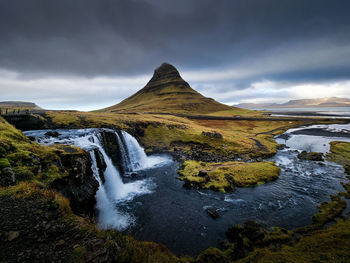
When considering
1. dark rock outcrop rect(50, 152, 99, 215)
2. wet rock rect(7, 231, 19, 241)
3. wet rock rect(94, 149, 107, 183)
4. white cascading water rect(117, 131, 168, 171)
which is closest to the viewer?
wet rock rect(7, 231, 19, 241)

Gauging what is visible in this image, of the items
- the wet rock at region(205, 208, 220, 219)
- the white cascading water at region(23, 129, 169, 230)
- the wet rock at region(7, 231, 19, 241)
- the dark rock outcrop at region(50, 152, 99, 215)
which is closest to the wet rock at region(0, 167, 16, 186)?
the dark rock outcrop at region(50, 152, 99, 215)

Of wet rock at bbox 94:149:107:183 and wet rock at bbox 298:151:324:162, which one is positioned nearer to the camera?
wet rock at bbox 94:149:107:183

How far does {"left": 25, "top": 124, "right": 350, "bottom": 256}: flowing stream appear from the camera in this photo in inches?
633

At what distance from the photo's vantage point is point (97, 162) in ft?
77.6

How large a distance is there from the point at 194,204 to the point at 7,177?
1846 cm

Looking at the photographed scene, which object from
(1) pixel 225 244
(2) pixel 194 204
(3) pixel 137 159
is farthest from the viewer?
(3) pixel 137 159

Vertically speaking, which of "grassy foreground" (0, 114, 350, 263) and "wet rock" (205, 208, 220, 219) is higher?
"grassy foreground" (0, 114, 350, 263)

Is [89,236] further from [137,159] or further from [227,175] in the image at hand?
[137,159]

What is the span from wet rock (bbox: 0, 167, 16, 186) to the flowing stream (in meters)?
8.78

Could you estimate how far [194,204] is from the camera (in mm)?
20688

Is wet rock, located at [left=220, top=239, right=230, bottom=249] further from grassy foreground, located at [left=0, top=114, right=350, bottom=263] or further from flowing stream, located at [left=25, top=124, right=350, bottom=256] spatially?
flowing stream, located at [left=25, top=124, right=350, bottom=256]

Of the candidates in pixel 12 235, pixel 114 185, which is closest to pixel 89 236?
pixel 12 235

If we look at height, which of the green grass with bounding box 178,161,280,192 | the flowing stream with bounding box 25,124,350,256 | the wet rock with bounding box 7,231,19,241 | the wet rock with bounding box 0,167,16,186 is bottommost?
the flowing stream with bounding box 25,124,350,256

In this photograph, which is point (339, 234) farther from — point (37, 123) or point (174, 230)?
point (37, 123)
